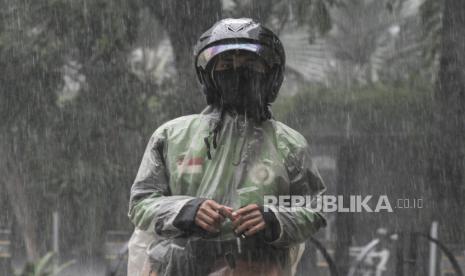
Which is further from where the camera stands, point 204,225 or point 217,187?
point 217,187

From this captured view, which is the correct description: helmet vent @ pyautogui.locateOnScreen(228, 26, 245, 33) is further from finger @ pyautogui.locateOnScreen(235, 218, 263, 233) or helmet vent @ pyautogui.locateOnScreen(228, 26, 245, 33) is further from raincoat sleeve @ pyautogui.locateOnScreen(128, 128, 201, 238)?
finger @ pyautogui.locateOnScreen(235, 218, 263, 233)

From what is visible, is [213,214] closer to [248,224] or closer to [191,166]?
[248,224]

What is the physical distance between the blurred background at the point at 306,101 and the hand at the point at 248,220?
4.59m

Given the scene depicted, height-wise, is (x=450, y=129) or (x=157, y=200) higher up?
(x=450, y=129)

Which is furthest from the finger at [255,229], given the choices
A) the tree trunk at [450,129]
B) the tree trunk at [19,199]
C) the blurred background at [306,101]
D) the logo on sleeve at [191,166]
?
the tree trunk at [19,199]

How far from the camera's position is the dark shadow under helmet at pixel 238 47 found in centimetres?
286

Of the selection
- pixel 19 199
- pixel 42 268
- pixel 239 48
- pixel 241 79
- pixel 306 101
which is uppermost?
pixel 306 101

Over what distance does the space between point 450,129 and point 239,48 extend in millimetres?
4859

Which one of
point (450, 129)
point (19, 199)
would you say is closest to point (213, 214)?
point (450, 129)

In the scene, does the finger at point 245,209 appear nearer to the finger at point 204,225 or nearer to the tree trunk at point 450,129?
the finger at point 204,225

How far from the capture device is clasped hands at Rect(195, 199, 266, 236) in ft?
8.41

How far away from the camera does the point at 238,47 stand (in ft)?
9.34

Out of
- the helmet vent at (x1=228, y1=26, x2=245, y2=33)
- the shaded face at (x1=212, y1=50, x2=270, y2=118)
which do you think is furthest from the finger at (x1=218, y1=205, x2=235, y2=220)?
the helmet vent at (x1=228, y1=26, x2=245, y2=33)

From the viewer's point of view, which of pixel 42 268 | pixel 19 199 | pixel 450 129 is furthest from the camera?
pixel 19 199
